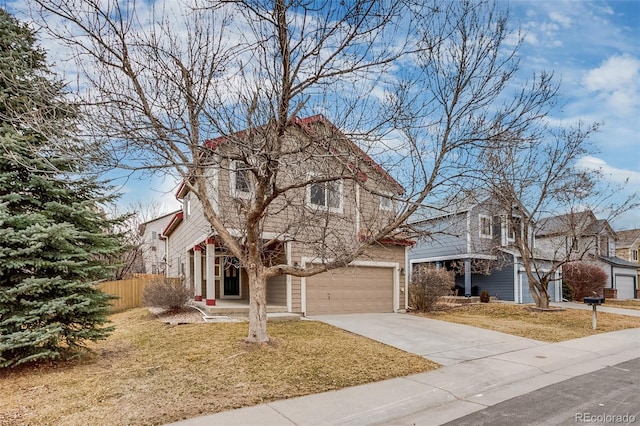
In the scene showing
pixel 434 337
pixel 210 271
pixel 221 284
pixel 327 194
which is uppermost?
pixel 327 194

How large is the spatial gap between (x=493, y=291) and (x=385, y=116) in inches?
769

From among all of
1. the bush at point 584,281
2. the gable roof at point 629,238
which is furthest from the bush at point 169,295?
the gable roof at point 629,238

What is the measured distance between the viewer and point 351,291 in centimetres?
1462

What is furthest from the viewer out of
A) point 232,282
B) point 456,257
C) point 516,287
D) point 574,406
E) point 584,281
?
point 584,281

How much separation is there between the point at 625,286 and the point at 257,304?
3302 cm

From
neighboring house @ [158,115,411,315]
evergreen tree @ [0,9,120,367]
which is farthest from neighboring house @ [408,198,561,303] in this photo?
evergreen tree @ [0,9,120,367]

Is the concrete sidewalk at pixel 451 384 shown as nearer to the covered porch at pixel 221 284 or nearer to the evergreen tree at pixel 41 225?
the evergreen tree at pixel 41 225

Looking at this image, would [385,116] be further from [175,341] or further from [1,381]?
[1,381]

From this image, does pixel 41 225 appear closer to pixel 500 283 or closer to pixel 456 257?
pixel 456 257

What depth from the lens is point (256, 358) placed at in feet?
24.1

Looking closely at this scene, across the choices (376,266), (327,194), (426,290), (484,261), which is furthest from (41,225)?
(484,261)

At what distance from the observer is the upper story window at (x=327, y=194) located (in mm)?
8297
